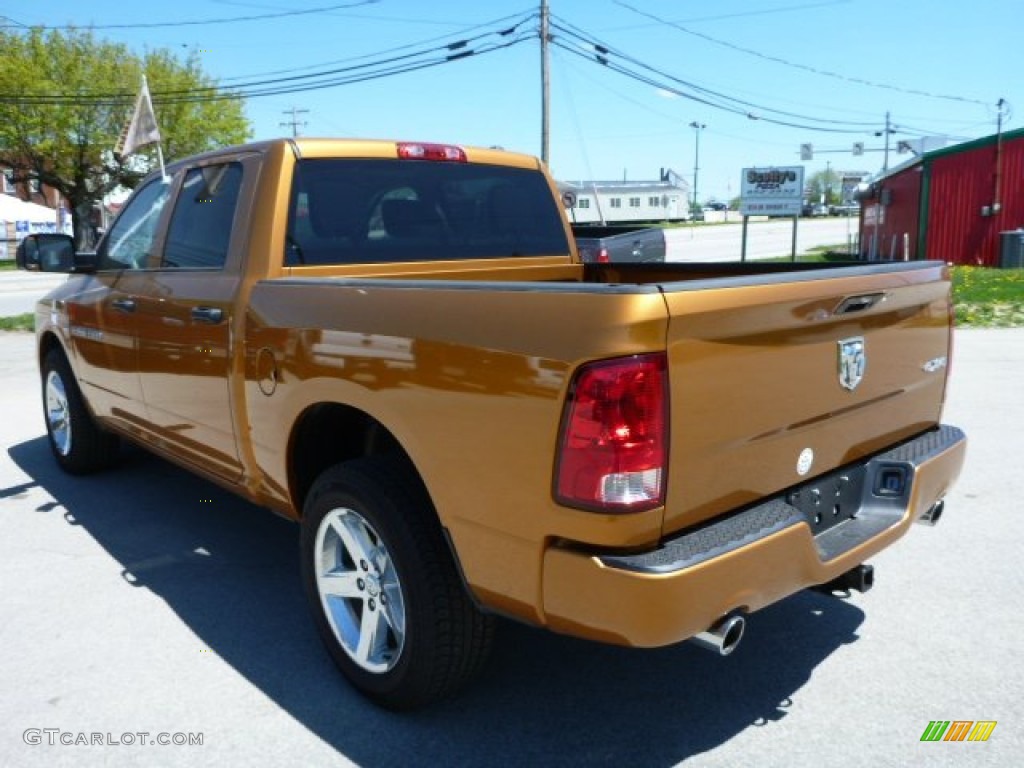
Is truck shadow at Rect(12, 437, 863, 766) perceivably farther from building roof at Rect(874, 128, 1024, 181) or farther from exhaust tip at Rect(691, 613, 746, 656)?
building roof at Rect(874, 128, 1024, 181)

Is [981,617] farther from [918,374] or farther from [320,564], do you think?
[320,564]

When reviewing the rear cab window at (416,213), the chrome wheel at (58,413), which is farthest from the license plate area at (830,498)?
the chrome wheel at (58,413)

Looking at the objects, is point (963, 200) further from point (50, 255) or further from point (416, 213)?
point (50, 255)

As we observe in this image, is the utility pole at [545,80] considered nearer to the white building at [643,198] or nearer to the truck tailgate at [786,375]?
the truck tailgate at [786,375]

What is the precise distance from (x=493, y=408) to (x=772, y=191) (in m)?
20.7

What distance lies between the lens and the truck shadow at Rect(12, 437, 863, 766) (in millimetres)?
2756

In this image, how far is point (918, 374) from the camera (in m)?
3.13

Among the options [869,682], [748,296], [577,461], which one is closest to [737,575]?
[577,461]

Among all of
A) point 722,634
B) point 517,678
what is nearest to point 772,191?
point 517,678

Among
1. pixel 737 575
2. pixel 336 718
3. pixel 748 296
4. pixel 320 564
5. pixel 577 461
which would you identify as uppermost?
pixel 748 296

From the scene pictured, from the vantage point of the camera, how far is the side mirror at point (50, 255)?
15.5 feet

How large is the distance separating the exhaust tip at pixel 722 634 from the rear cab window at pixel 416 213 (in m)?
2.11

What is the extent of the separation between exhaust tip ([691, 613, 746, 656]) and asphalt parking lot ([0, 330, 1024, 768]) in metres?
0.52

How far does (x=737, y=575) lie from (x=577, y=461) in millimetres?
526
